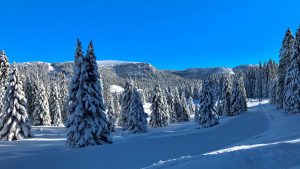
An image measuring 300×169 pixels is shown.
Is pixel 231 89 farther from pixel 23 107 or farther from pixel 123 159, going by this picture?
pixel 123 159

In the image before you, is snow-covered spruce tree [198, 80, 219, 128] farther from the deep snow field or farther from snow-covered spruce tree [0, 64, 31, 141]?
snow-covered spruce tree [0, 64, 31, 141]

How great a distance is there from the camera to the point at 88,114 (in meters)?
29.7

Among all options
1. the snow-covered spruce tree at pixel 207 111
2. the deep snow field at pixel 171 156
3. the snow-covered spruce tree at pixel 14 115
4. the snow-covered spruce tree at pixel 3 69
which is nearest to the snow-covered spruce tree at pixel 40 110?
the snow-covered spruce tree at pixel 3 69

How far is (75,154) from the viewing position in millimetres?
22094

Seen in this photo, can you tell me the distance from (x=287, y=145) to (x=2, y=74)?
155 feet

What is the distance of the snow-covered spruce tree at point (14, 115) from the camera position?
126ft

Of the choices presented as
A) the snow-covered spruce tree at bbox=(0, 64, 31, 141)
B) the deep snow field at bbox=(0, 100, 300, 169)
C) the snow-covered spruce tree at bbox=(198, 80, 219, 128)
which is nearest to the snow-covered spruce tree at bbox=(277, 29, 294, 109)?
the snow-covered spruce tree at bbox=(198, 80, 219, 128)

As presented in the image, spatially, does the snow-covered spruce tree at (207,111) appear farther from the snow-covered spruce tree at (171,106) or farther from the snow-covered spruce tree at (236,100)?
the snow-covered spruce tree at (171,106)

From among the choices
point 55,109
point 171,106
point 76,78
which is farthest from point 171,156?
point 171,106

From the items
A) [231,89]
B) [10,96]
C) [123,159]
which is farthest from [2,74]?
[231,89]

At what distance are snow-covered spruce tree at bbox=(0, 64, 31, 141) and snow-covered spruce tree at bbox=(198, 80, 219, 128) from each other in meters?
27.4

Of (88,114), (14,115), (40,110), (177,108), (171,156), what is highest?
(40,110)

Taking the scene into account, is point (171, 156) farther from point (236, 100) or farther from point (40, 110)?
point (236, 100)

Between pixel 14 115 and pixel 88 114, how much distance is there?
14.4m
